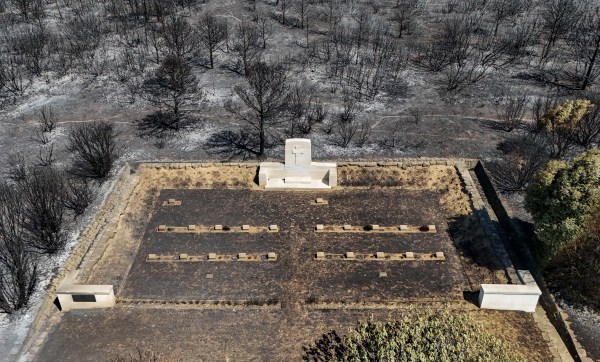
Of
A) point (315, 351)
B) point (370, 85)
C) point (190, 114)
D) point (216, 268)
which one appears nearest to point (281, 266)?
point (216, 268)

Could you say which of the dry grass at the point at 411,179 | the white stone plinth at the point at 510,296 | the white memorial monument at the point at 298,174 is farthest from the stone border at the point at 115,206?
the white memorial monument at the point at 298,174

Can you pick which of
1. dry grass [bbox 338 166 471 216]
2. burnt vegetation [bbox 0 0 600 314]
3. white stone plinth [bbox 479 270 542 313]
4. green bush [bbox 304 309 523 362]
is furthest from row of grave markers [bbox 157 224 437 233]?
green bush [bbox 304 309 523 362]

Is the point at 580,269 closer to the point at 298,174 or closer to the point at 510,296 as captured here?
the point at 510,296

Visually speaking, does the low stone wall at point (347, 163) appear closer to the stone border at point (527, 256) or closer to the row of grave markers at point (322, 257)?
the stone border at point (527, 256)

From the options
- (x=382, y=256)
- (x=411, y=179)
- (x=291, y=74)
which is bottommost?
(x=382, y=256)

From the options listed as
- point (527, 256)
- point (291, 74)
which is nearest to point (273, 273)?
point (527, 256)

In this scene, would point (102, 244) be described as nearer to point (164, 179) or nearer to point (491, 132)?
point (164, 179)

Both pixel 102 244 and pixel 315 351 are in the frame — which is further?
pixel 102 244
